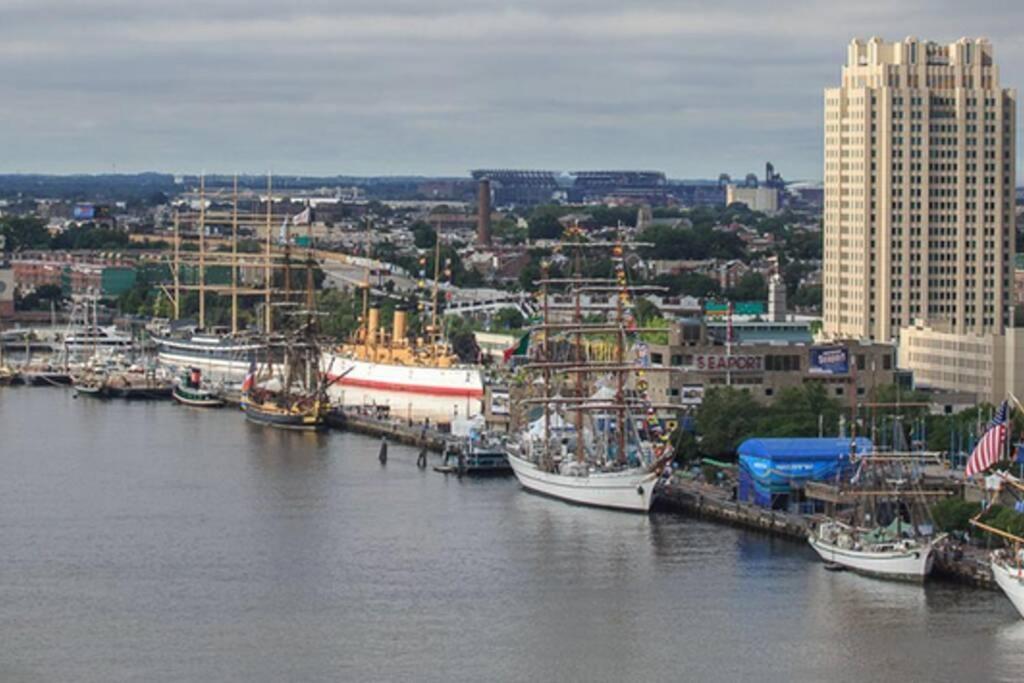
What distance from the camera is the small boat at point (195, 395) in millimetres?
65000

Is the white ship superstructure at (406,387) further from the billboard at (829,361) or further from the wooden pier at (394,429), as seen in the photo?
the billboard at (829,361)

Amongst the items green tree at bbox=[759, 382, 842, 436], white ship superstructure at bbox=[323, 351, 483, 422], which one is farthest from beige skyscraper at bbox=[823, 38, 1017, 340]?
green tree at bbox=[759, 382, 842, 436]

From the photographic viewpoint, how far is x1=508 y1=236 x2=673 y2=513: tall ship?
4253 centimetres

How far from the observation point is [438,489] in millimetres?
45406

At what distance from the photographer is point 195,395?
6519cm

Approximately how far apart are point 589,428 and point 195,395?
2017cm

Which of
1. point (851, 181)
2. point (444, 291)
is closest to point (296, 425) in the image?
point (851, 181)

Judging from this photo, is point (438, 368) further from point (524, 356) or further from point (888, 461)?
point (888, 461)

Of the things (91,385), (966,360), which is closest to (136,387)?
(91,385)

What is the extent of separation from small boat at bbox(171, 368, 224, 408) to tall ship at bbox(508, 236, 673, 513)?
15.7 metres

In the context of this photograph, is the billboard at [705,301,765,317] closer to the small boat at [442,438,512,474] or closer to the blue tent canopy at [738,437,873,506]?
the small boat at [442,438,512,474]

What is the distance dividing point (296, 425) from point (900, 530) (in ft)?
77.7

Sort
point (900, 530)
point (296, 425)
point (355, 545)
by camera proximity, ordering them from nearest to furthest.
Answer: point (900, 530), point (355, 545), point (296, 425)

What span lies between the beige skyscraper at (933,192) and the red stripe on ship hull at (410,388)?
8.70 m
